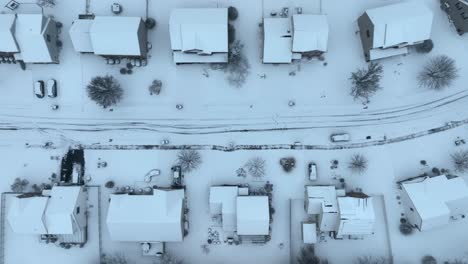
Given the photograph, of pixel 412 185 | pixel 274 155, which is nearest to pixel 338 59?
pixel 274 155

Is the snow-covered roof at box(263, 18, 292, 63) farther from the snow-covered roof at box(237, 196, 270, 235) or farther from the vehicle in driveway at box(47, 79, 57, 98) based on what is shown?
the vehicle in driveway at box(47, 79, 57, 98)

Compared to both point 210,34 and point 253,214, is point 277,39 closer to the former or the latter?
point 210,34

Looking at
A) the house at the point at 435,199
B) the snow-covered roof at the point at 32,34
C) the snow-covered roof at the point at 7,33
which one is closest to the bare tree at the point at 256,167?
the house at the point at 435,199

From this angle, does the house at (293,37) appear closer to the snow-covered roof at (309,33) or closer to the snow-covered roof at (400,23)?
the snow-covered roof at (309,33)

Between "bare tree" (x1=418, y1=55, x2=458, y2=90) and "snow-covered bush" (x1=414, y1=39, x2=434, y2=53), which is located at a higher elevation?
"snow-covered bush" (x1=414, y1=39, x2=434, y2=53)

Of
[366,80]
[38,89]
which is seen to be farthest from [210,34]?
[38,89]

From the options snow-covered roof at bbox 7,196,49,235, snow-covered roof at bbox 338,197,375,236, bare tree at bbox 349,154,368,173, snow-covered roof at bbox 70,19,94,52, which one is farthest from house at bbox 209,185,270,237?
snow-covered roof at bbox 70,19,94,52
